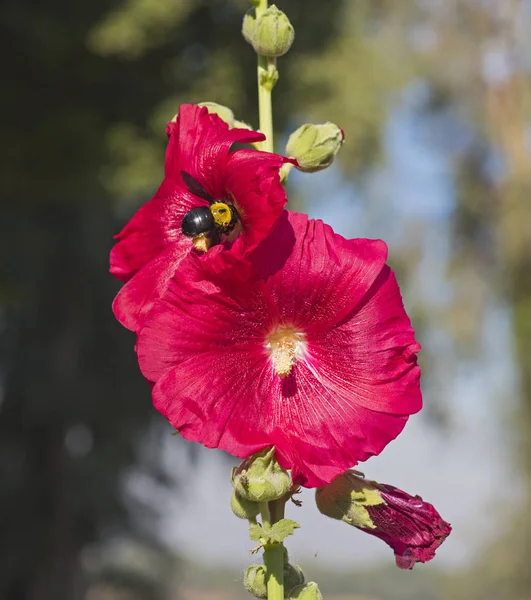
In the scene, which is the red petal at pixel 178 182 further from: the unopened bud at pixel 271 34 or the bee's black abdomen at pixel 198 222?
the unopened bud at pixel 271 34

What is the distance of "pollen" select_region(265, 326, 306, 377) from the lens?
836mm

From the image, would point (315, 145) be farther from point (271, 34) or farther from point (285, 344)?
point (285, 344)

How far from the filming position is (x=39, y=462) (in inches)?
372

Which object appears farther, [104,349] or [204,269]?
[104,349]

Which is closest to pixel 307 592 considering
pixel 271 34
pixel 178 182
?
pixel 178 182

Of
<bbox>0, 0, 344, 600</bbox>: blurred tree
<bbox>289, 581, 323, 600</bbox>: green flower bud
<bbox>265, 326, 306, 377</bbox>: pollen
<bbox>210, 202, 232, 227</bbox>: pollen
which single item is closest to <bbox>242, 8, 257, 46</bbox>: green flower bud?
<bbox>210, 202, 232, 227</bbox>: pollen

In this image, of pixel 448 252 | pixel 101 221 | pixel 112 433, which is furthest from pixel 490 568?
pixel 101 221

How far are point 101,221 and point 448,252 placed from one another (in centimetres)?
453

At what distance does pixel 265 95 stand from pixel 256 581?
52 centimetres

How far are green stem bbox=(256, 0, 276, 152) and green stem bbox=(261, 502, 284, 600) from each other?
38 centimetres

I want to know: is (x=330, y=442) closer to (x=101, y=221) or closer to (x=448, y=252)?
(x=101, y=221)

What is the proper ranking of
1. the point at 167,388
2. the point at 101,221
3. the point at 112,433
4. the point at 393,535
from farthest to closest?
the point at 112,433
the point at 101,221
the point at 393,535
the point at 167,388

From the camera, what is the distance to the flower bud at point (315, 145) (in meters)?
0.95

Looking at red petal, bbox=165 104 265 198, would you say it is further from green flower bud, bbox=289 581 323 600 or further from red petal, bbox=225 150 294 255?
green flower bud, bbox=289 581 323 600
